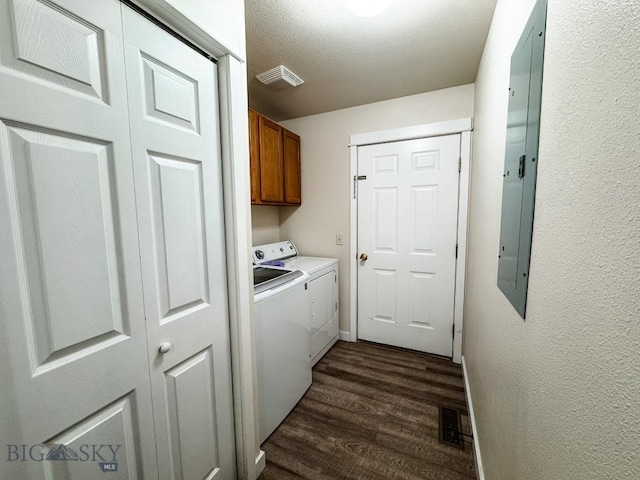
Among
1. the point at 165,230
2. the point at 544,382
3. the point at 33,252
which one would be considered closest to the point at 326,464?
the point at 544,382

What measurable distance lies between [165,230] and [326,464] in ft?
4.74

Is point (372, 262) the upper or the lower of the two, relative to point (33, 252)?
lower

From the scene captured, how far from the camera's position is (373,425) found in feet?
5.33

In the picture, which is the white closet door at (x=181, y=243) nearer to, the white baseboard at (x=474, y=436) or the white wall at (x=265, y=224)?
the white baseboard at (x=474, y=436)

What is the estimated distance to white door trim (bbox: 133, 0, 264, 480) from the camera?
110 cm

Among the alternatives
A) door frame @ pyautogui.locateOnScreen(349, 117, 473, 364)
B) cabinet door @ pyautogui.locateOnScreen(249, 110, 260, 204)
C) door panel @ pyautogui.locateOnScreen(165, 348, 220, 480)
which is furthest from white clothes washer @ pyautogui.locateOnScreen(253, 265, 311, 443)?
door frame @ pyautogui.locateOnScreen(349, 117, 473, 364)

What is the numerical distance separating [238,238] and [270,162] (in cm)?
132

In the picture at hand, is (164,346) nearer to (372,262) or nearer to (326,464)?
(326,464)

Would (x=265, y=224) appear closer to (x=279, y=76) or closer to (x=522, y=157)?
(x=279, y=76)

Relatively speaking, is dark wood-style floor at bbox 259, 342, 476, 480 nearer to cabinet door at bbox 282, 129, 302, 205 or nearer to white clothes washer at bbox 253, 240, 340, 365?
white clothes washer at bbox 253, 240, 340, 365

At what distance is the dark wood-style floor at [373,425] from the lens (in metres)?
1.35

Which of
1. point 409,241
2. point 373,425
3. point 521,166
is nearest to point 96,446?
point 373,425

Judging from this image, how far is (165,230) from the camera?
93 cm

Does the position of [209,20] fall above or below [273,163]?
above
